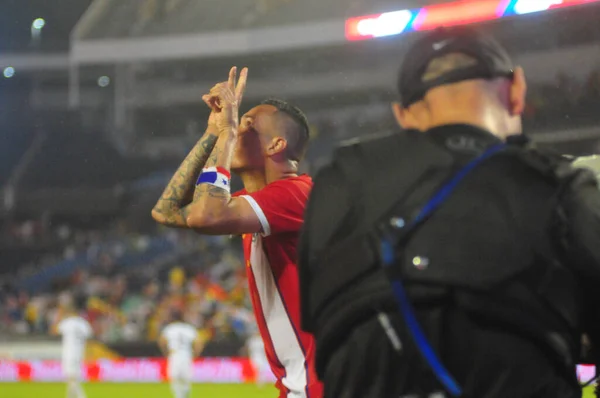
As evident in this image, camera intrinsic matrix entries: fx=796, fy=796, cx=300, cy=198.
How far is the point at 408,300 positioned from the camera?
1447 mm

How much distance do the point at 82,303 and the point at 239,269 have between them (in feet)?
12.5

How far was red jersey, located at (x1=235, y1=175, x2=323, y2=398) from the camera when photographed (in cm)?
301

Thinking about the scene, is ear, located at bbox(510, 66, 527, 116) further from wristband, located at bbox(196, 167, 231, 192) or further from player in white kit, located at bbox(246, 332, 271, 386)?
player in white kit, located at bbox(246, 332, 271, 386)

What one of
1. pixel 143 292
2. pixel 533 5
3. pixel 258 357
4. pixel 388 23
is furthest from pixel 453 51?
pixel 143 292

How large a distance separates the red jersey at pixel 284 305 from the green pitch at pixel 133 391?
977 centimetres

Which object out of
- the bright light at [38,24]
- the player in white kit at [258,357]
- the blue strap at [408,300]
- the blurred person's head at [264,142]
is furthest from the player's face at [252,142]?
the bright light at [38,24]

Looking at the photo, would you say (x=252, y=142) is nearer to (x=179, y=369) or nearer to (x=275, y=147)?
(x=275, y=147)

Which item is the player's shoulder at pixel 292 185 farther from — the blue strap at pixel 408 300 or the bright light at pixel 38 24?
the bright light at pixel 38 24

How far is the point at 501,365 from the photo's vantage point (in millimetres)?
1442

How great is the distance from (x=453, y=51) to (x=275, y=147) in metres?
1.63

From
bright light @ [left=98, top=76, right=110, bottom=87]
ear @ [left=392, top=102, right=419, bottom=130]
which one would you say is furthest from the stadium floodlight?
ear @ [left=392, top=102, right=419, bottom=130]

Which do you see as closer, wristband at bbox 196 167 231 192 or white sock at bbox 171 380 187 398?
wristband at bbox 196 167 231 192

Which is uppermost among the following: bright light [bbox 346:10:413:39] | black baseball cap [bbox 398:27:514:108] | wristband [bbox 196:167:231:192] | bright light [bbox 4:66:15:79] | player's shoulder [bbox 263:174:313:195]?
bright light [bbox 4:66:15:79]

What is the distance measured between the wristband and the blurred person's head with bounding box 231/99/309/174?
743mm
